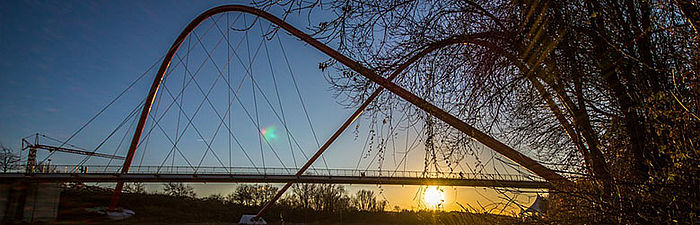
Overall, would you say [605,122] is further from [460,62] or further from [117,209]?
[117,209]

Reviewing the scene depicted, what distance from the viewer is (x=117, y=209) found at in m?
43.0

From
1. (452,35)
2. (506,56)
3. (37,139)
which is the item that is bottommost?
(506,56)

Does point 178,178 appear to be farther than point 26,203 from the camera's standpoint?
Yes

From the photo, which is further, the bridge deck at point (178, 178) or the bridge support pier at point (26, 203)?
the bridge deck at point (178, 178)

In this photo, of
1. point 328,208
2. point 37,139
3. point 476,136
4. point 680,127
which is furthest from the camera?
point 37,139

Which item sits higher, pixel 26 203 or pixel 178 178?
pixel 178 178

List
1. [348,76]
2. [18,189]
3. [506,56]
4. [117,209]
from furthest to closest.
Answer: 1. [117,209]
2. [18,189]
3. [506,56]
4. [348,76]

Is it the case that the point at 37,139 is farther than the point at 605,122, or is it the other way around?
the point at 37,139

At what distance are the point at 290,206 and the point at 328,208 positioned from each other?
4485 mm

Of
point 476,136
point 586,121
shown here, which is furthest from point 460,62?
point 586,121

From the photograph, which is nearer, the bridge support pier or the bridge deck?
the bridge support pier

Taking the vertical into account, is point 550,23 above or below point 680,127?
above

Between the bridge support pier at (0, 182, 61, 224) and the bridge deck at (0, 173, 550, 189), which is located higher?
the bridge deck at (0, 173, 550, 189)

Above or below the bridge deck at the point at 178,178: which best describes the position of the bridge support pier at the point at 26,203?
below
